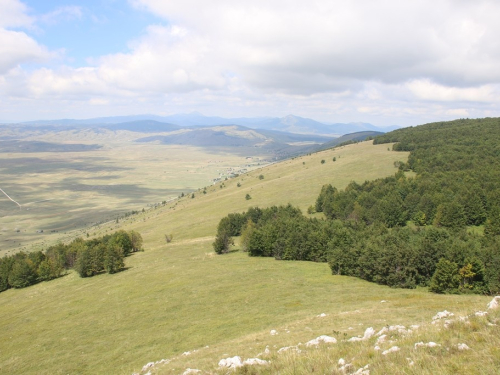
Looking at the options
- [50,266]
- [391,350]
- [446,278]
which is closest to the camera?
[391,350]

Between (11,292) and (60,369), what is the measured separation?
55126 mm

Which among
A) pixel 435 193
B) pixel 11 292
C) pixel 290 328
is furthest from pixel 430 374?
pixel 11 292

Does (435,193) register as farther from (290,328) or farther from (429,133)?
(429,133)

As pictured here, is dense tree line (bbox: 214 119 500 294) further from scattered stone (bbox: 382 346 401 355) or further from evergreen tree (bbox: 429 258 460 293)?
scattered stone (bbox: 382 346 401 355)

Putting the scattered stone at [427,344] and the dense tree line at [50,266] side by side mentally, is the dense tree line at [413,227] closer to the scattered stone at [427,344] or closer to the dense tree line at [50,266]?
the dense tree line at [50,266]

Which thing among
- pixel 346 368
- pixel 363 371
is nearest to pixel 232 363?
pixel 346 368

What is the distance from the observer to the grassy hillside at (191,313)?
79.3ft

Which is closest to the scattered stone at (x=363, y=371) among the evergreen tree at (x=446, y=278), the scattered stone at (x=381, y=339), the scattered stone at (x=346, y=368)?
the scattered stone at (x=346, y=368)

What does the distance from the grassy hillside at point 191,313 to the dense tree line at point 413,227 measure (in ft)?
12.9

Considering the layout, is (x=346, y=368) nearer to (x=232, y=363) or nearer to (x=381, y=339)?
(x=381, y=339)

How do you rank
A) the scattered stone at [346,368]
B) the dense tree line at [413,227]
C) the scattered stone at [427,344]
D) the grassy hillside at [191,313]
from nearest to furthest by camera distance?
the scattered stone at [346,368] → the scattered stone at [427,344] → the grassy hillside at [191,313] → the dense tree line at [413,227]

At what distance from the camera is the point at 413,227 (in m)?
78.1

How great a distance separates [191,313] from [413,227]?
6206cm

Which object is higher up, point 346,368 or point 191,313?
point 346,368
